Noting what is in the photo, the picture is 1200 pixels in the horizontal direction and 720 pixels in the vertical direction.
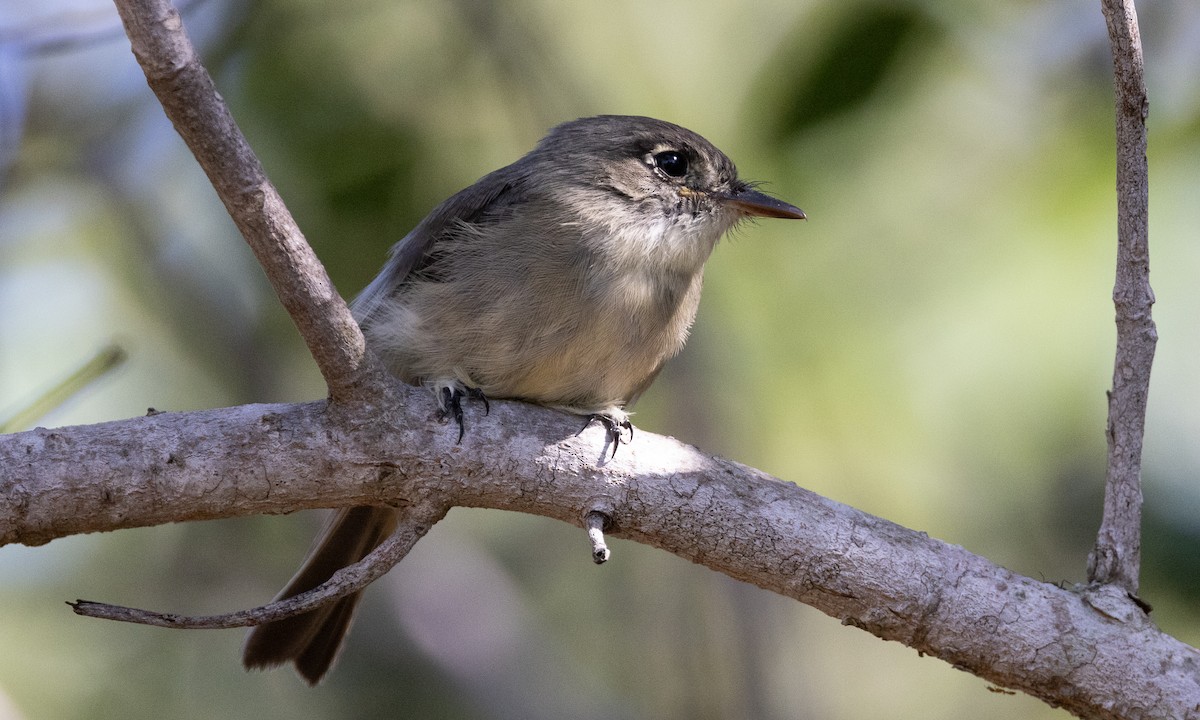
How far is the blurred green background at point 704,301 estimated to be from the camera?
4.50 m

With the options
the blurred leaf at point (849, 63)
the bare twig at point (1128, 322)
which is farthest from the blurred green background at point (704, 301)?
the bare twig at point (1128, 322)

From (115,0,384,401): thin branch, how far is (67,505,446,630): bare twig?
12.7 inches

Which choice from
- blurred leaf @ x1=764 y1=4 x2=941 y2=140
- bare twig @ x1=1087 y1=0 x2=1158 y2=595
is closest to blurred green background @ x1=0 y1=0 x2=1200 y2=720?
blurred leaf @ x1=764 y1=4 x2=941 y2=140

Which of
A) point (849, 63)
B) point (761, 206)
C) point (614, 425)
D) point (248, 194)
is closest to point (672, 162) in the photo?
point (761, 206)

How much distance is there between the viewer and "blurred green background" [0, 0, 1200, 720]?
177 inches

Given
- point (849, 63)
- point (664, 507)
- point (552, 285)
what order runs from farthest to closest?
point (849, 63) → point (552, 285) → point (664, 507)

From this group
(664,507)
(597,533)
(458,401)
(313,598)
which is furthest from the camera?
(458,401)

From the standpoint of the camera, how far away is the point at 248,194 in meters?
2.30

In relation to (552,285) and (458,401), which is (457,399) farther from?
(552,285)

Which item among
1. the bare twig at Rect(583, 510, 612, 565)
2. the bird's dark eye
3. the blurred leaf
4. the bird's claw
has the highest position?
the blurred leaf

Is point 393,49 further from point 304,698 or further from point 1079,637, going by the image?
point 1079,637

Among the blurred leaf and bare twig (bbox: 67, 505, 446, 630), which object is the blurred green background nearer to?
the blurred leaf

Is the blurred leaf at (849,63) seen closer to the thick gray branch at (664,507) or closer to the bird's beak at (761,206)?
the bird's beak at (761,206)

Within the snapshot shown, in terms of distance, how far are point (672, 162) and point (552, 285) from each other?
0.78 m
